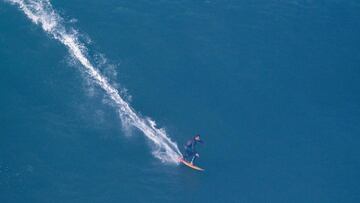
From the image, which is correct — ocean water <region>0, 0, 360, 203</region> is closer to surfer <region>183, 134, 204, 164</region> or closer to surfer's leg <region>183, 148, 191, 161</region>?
surfer <region>183, 134, 204, 164</region>

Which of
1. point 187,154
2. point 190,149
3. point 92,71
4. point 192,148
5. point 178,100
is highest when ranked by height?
point 92,71

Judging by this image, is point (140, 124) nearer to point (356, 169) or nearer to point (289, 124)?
point (289, 124)

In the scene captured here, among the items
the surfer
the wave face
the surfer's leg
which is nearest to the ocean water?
the wave face

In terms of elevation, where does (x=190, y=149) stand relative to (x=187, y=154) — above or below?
above

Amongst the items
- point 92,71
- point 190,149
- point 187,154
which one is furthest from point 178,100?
point 92,71

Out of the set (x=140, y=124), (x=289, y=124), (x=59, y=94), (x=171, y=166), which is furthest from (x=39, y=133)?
(x=289, y=124)

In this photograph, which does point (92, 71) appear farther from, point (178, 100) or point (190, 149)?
point (190, 149)

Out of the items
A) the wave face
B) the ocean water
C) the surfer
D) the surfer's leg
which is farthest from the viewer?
the wave face
